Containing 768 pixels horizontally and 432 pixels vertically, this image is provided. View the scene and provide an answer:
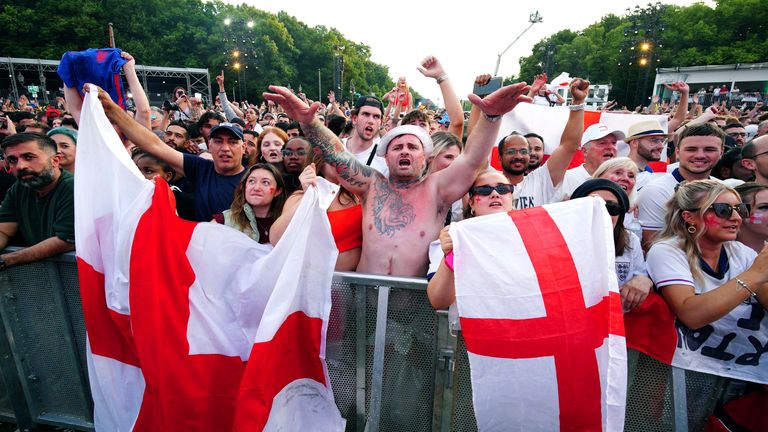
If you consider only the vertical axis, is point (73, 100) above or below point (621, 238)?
above

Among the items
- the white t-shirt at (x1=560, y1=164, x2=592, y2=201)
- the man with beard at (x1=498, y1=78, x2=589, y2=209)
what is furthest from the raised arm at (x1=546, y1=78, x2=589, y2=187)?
the white t-shirt at (x1=560, y1=164, x2=592, y2=201)

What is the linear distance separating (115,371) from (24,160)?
62.6 inches

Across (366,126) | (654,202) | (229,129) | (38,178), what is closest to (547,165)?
(654,202)

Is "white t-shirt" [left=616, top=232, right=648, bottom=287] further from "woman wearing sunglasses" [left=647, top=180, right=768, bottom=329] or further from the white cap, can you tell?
the white cap

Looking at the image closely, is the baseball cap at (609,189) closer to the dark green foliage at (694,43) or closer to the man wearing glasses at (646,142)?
the man wearing glasses at (646,142)

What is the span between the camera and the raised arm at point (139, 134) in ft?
9.51

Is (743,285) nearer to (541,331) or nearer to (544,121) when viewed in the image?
(541,331)

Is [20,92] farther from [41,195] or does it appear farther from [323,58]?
[41,195]

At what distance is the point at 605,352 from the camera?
179 cm

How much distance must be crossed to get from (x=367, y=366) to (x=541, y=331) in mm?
1101

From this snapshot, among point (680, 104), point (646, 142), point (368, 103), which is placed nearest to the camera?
point (646, 142)

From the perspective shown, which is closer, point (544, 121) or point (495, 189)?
point (495, 189)

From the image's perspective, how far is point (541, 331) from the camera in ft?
5.85

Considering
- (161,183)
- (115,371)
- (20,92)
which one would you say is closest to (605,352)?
(161,183)
